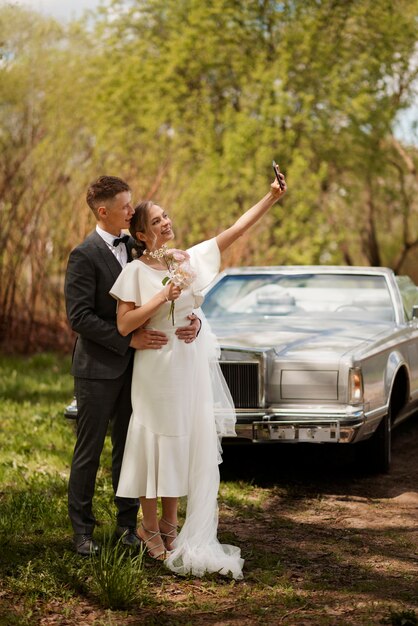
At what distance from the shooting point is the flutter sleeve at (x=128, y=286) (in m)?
4.68

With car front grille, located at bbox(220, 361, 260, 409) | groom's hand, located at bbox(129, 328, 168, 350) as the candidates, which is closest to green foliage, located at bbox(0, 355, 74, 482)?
car front grille, located at bbox(220, 361, 260, 409)

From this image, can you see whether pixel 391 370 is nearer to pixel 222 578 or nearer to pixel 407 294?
pixel 407 294

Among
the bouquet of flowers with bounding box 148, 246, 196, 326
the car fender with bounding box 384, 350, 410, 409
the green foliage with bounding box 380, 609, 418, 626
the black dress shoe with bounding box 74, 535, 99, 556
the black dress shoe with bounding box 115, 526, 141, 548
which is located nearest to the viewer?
the green foliage with bounding box 380, 609, 418, 626

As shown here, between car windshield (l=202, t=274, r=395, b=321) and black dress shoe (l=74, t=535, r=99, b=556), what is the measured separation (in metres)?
3.35

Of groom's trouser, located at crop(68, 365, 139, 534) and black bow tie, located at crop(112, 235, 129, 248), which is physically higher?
black bow tie, located at crop(112, 235, 129, 248)

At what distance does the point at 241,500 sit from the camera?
6348 mm

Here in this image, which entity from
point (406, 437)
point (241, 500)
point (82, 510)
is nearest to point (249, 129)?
point (406, 437)

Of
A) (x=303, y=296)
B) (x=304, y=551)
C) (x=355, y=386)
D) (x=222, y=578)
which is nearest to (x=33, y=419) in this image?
(x=303, y=296)

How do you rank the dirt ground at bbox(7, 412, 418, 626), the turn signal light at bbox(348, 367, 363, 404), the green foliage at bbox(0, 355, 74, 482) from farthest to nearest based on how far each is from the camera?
the green foliage at bbox(0, 355, 74, 482), the turn signal light at bbox(348, 367, 363, 404), the dirt ground at bbox(7, 412, 418, 626)

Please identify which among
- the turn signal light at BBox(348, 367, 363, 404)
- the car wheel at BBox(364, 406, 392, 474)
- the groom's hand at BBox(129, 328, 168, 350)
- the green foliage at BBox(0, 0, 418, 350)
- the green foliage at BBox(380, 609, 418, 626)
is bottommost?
the green foliage at BBox(380, 609, 418, 626)

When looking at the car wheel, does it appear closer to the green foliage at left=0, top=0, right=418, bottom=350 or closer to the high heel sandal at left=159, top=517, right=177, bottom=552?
the high heel sandal at left=159, top=517, right=177, bottom=552

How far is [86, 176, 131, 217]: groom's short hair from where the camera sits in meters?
4.75

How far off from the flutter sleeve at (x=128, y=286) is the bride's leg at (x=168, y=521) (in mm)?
1062

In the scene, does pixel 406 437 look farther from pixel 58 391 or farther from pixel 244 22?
pixel 244 22
